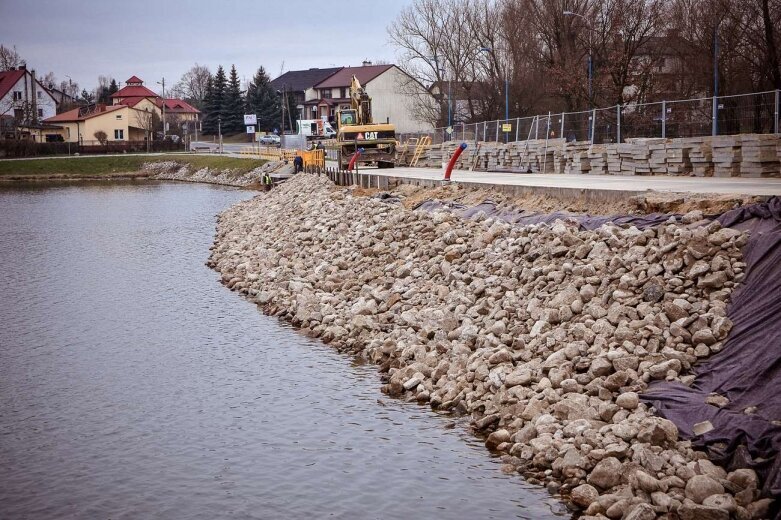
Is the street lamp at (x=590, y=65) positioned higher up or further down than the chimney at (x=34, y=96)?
further down

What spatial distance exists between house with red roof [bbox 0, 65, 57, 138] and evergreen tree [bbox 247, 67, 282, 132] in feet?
91.9

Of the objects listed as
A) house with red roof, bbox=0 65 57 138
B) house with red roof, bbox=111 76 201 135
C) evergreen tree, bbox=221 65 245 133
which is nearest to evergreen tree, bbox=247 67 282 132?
evergreen tree, bbox=221 65 245 133

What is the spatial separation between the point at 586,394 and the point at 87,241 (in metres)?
29.9

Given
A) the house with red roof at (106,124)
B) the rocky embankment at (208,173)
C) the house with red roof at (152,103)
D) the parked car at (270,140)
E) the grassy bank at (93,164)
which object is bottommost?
the rocky embankment at (208,173)

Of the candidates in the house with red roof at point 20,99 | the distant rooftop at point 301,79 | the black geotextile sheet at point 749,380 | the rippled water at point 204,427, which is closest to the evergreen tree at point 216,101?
the distant rooftop at point 301,79

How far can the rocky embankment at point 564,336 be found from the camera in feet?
31.6

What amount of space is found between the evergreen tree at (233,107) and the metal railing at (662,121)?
266ft

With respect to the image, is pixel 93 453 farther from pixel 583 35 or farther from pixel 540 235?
pixel 583 35

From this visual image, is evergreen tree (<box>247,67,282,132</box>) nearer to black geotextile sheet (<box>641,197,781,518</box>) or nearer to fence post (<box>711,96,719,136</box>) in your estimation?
fence post (<box>711,96,719,136</box>)

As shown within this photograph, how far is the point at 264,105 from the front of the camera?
11862cm

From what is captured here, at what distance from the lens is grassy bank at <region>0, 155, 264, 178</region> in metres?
82.1

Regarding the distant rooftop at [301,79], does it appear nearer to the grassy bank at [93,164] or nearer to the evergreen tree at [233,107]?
the evergreen tree at [233,107]

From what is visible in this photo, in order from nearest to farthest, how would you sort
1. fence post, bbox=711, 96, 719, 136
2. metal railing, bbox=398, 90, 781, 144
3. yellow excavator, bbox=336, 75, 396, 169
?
1. metal railing, bbox=398, 90, 781, 144
2. fence post, bbox=711, 96, 719, 136
3. yellow excavator, bbox=336, 75, 396, 169

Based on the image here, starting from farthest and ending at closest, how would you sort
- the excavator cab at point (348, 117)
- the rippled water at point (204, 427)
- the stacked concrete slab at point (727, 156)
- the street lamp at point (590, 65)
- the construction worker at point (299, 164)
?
the construction worker at point (299, 164)
the excavator cab at point (348, 117)
the street lamp at point (590, 65)
the stacked concrete slab at point (727, 156)
the rippled water at point (204, 427)
